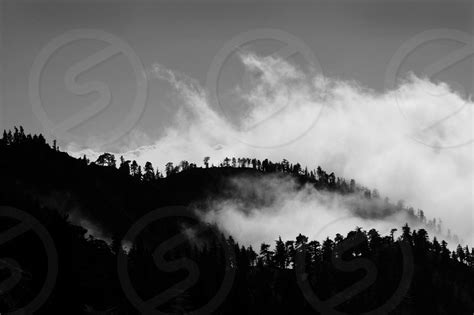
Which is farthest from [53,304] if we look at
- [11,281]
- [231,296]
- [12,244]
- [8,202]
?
[231,296]

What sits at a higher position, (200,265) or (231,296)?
(200,265)

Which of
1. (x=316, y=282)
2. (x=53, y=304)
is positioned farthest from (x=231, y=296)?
(x=53, y=304)

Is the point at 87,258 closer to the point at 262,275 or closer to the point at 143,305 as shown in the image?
the point at 143,305

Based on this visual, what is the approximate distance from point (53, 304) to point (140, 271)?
5130 cm

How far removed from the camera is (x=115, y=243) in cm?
16550

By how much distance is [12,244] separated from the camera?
352ft

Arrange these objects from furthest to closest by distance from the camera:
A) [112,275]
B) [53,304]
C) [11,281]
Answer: [112,275] → [53,304] → [11,281]

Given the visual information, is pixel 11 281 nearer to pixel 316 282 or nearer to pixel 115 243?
pixel 115 243

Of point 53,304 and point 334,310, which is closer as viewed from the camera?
point 53,304

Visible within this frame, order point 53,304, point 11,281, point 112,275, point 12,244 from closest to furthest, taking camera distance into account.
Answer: point 11,281, point 53,304, point 12,244, point 112,275

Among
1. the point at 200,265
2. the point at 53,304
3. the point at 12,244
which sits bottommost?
the point at 53,304

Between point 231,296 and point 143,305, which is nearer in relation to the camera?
point 143,305

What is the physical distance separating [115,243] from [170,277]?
73.2ft

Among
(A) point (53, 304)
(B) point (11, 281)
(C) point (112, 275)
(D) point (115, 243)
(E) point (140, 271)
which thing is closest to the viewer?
(B) point (11, 281)
